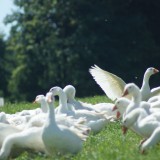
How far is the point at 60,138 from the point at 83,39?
34.4 meters

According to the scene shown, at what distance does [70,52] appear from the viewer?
161 feet

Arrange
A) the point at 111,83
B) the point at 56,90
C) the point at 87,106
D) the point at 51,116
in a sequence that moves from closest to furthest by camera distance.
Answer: the point at 51,116, the point at 56,90, the point at 87,106, the point at 111,83

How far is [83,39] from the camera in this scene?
158 feet

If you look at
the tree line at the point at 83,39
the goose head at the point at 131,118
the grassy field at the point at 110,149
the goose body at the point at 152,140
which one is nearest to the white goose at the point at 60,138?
the grassy field at the point at 110,149

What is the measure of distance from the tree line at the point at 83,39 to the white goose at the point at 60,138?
29.6m

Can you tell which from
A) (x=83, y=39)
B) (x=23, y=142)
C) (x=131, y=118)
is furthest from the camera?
(x=83, y=39)

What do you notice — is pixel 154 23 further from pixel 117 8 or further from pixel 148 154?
pixel 148 154

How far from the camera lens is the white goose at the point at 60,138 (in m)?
13.8

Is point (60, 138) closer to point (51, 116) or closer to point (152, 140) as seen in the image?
point (51, 116)

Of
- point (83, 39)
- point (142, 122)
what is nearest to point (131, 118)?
point (142, 122)

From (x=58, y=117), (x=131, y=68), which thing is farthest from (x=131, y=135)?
(x=131, y=68)

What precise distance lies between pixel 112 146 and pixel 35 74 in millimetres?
40434

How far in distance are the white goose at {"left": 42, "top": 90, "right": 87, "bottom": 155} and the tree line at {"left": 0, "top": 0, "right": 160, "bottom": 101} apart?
29.6 m

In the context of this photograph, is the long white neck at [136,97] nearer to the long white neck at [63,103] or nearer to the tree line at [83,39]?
the long white neck at [63,103]
